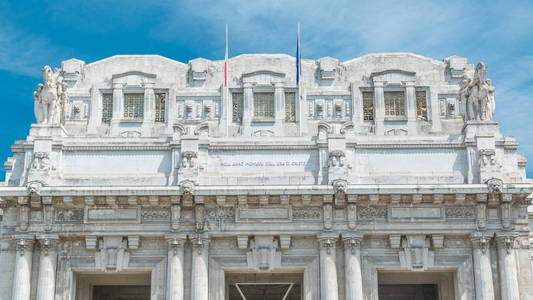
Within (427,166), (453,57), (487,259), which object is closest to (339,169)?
(427,166)

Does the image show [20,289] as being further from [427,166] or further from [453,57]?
[453,57]

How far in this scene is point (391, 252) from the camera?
32.4 meters

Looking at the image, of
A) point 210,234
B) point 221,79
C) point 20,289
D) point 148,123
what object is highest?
point 221,79

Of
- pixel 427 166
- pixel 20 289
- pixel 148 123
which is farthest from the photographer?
pixel 148 123

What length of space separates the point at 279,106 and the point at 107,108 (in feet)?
30.4

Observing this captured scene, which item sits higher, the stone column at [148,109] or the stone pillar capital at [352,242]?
the stone column at [148,109]

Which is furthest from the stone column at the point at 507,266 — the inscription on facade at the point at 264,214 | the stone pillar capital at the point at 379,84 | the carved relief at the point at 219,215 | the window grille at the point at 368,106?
the stone pillar capital at the point at 379,84

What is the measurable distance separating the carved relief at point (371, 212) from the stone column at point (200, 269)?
6.14 m

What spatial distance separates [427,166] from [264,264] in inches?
308

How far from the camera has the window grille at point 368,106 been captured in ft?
144

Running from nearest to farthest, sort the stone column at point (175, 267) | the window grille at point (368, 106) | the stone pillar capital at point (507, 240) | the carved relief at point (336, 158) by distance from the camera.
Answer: the stone column at point (175, 267) < the stone pillar capital at point (507, 240) < the carved relief at point (336, 158) < the window grille at point (368, 106)

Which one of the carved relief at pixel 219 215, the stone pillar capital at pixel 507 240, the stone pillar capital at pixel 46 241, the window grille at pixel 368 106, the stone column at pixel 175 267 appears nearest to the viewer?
the stone column at pixel 175 267

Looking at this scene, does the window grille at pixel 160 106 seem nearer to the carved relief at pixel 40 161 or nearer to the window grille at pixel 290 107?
the window grille at pixel 290 107

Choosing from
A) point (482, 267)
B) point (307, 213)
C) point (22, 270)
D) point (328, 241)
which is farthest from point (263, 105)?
point (22, 270)
